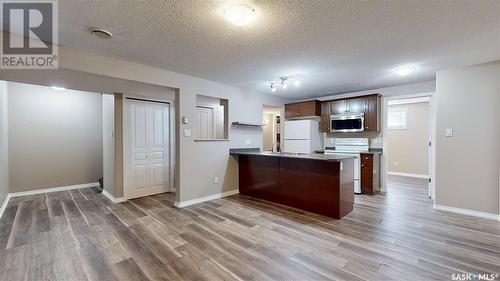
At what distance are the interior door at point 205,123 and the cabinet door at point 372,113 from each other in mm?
3796

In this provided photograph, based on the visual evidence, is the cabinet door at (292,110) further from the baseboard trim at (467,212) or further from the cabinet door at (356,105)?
the baseboard trim at (467,212)

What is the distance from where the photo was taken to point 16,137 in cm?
Answer: 452

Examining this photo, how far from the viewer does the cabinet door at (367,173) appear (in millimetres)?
4594

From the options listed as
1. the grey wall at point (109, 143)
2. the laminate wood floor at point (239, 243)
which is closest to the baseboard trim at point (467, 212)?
the laminate wood floor at point (239, 243)

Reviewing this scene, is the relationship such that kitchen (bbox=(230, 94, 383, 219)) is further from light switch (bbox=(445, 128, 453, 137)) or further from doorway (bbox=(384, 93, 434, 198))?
doorway (bbox=(384, 93, 434, 198))

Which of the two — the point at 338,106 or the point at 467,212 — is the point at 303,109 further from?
the point at 467,212

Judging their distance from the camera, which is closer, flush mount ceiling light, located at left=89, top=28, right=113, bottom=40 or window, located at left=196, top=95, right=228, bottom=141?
flush mount ceiling light, located at left=89, top=28, right=113, bottom=40

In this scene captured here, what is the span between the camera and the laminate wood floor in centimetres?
195

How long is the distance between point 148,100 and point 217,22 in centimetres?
317

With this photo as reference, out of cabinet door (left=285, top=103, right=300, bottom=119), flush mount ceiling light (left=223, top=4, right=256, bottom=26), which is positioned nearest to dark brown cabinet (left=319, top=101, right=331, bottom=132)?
cabinet door (left=285, top=103, right=300, bottom=119)

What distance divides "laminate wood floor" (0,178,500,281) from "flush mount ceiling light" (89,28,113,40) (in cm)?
233

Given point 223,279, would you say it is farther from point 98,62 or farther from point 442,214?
point 442,214

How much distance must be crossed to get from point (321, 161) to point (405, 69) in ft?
6.78

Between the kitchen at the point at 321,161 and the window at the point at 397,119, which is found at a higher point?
the window at the point at 397,119
